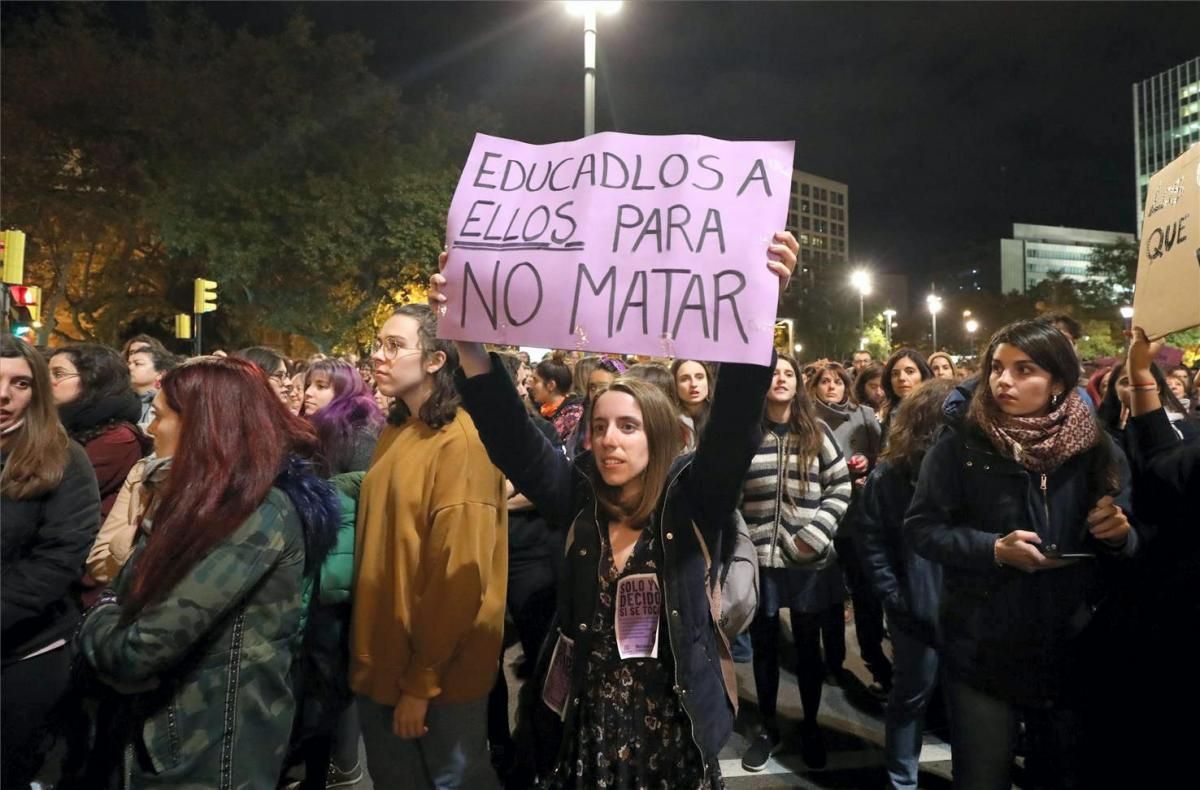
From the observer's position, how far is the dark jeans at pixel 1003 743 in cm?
250

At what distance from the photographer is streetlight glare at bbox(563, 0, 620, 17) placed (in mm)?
9828

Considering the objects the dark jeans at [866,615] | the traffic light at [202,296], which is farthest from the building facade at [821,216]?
the dark jeans at [866,615]

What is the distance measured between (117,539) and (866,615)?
13.9ft

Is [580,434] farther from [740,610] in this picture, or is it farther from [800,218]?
[800,218]

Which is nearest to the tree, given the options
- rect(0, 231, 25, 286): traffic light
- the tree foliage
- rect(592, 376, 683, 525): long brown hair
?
the tree foliage

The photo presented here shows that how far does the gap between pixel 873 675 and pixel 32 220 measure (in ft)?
75.1

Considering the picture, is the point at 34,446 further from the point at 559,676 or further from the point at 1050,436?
the point at 1050,436

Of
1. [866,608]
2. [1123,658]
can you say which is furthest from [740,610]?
[866,608]

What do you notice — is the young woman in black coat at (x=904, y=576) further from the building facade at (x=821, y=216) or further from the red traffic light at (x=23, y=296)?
the building facade at (x=821, y=216)

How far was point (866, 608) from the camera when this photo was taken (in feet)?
16.3

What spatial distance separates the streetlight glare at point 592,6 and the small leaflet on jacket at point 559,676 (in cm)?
947

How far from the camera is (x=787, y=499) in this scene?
4.20 meters

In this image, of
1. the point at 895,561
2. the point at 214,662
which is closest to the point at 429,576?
the point at 214,662

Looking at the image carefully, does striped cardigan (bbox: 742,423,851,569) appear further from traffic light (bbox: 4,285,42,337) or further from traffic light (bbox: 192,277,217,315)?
traffic light (bbox: 192,277,217,315)
